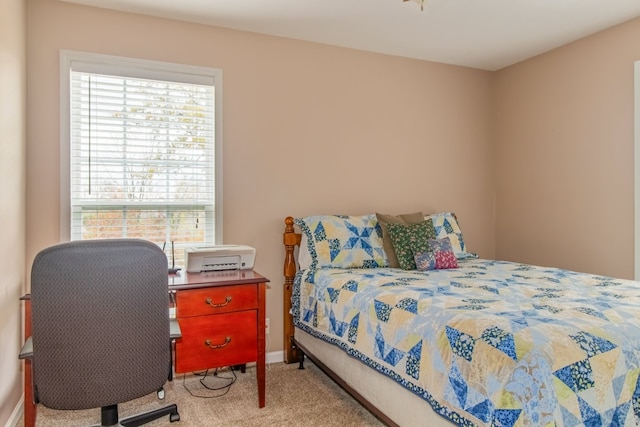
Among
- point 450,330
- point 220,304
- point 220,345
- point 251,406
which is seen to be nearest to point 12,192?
point 220,304

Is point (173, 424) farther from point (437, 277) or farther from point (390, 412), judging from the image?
point (437, 277)

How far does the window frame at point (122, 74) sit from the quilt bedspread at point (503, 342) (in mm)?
1279

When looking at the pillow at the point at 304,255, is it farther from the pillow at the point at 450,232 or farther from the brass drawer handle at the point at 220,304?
the pillow at the point at 450,232

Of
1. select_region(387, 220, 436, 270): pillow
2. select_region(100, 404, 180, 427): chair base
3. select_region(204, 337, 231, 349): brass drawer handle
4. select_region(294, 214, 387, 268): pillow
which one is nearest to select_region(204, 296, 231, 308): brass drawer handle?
select_region(204, 337, 231, 349): brass drawer handle

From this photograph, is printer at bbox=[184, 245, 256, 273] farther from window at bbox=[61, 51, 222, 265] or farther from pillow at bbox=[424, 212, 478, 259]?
pillow at bbox=[424, 212, 478, 259]

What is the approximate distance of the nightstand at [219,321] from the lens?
2.33m

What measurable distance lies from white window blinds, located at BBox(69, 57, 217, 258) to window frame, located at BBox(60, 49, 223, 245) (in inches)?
1.1

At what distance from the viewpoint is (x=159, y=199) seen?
118 inches

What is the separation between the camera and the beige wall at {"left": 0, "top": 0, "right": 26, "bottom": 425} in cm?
214

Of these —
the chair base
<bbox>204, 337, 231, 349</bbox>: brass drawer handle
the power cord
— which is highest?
<bbox>204, 337, 231, 349</bbox>: brass drawer handle

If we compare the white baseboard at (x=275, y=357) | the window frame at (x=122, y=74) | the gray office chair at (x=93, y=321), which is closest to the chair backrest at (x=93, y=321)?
the gray office chair at (x=93, y=321)

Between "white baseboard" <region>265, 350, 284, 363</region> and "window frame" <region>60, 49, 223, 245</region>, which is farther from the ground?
"window frame" <region>60, 49, 223, 245</region>

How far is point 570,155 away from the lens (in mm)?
3533

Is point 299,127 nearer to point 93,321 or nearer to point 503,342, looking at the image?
point 93,321
